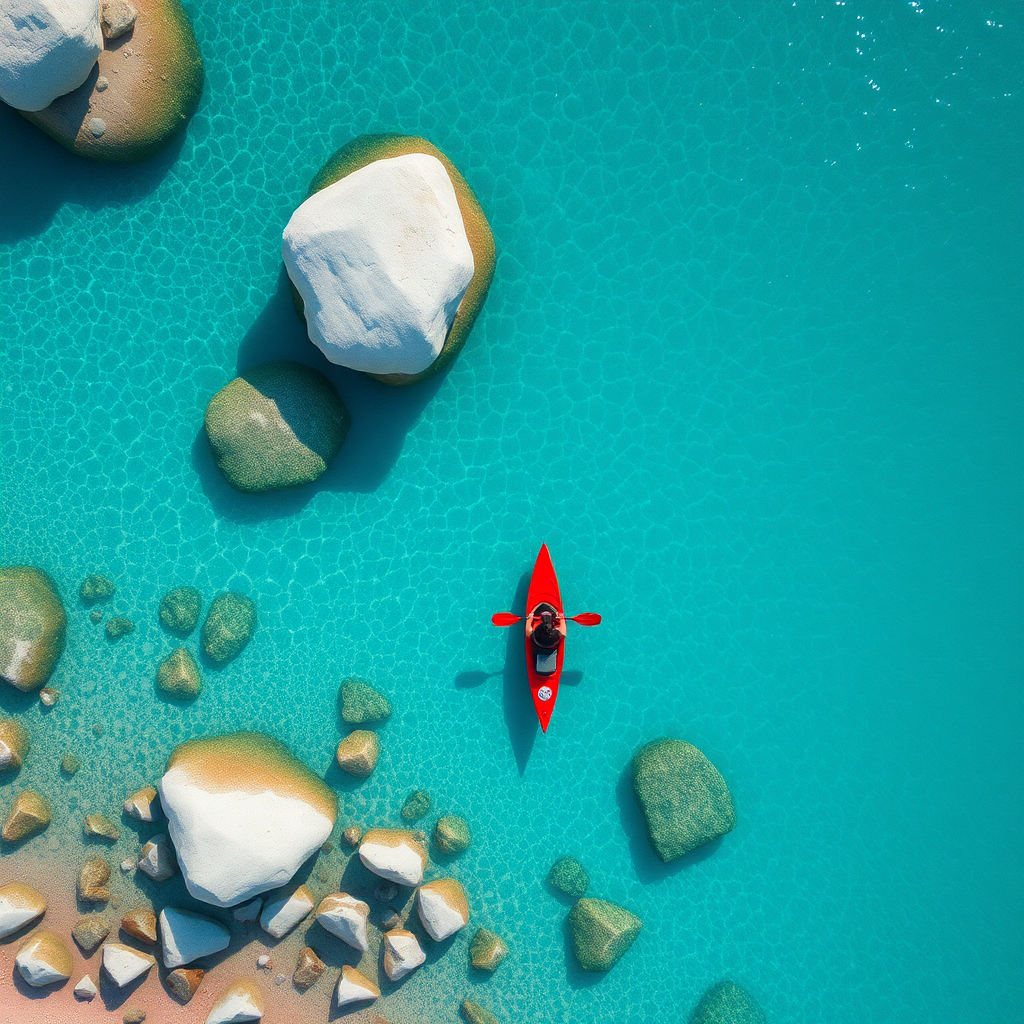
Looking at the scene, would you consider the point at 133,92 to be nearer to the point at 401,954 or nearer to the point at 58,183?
the point at 58,183

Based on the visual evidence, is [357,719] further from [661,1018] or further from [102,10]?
[102,10]

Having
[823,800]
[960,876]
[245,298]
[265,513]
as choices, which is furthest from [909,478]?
[245,298]

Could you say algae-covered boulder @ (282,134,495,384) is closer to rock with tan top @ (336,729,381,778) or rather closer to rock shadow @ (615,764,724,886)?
rock with tan top @ (336,729,381,778)

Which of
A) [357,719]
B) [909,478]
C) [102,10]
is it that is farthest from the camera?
[909,478]

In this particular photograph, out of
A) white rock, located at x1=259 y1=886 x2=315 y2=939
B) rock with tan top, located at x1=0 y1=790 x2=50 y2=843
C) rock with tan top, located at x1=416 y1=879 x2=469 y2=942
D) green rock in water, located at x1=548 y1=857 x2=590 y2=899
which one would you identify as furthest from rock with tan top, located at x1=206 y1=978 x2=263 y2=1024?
green rock in water, located at x1=548 y1=857 x2=590 y2=899

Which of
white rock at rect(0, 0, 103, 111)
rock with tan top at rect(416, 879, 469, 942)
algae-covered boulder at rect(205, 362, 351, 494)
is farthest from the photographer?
algae-covered boulder at rect(205, 362, 351, 494)
